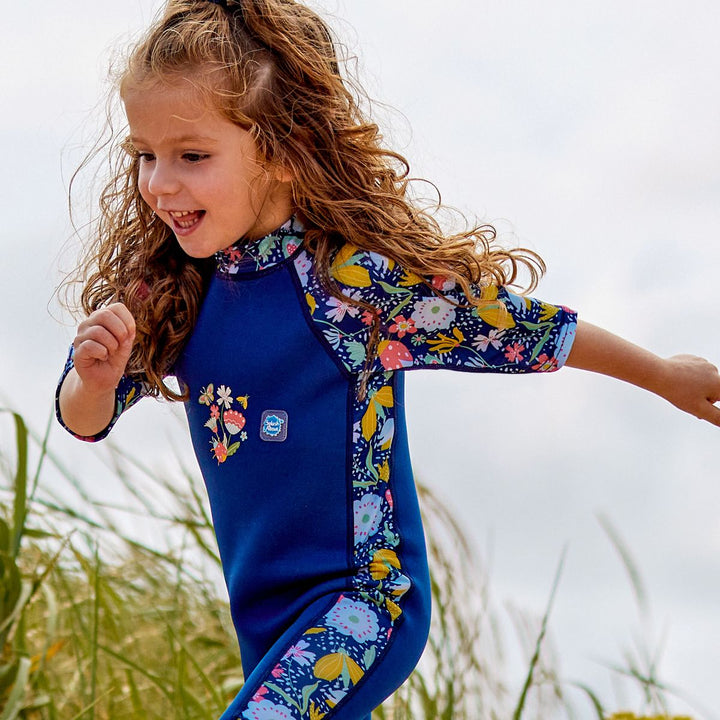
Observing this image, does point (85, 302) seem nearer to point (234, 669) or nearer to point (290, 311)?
point (290, 311)

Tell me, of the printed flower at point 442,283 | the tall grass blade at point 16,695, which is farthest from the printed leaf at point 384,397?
the tall grass blade at point 16,695

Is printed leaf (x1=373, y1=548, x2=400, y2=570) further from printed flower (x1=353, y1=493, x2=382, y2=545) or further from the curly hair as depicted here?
the curly hair

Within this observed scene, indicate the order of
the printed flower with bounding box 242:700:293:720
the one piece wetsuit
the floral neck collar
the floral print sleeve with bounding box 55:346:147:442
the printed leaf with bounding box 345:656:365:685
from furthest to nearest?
the floral print sleeve with bounding box 55:346:147:442, the floral neck collar, the one piece wetsuit, the printed leaf with bounding box 345:656:365:685, the printed flower with bounding box 242:700:293:720

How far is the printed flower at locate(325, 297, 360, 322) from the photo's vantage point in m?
2.10

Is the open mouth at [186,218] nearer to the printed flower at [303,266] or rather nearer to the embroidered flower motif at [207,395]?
the printed flower at [303,266]

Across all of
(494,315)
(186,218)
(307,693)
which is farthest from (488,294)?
(307,693)

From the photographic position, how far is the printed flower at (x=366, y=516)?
2068 millimetres

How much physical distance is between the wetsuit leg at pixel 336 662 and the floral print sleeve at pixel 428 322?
433 millimetres

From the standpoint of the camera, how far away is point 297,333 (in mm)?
2092

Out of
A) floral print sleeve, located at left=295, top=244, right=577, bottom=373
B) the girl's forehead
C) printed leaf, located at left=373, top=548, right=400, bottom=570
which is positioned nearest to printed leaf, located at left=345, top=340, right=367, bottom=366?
floral print sleeve, located at left=295, top=244, right=577, bottom=373

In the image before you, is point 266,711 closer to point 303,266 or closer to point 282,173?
point 303,266

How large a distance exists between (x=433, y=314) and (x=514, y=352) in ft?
0.57

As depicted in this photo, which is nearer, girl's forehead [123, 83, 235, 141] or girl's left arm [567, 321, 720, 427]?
girl's forehead [123, 83, 235, 141]

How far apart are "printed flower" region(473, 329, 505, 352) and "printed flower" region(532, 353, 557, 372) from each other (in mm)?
83
